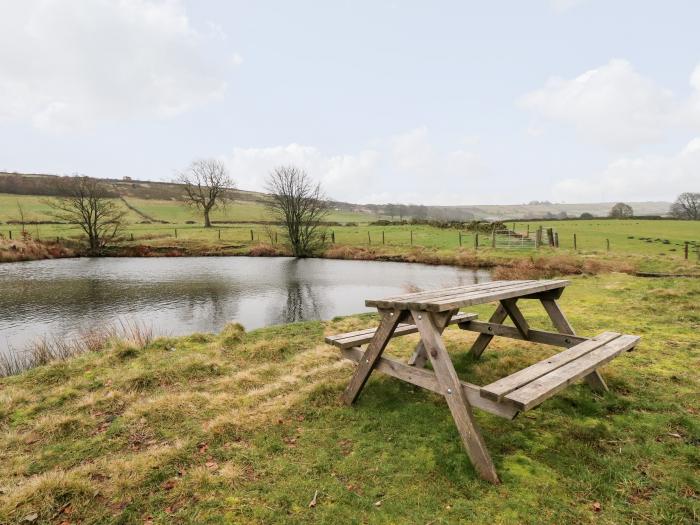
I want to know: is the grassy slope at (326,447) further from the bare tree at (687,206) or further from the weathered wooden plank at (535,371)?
the bare tree at (687,206)

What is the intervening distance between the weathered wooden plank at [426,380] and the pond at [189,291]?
9.83m

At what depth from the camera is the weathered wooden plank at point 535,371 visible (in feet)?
11.8

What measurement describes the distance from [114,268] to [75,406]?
2939cm

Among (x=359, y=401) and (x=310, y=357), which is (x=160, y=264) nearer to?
(x=310, y=357)

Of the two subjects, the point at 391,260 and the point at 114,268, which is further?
the point at 391,260

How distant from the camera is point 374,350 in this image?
16.2ft

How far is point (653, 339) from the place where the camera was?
7.95 m

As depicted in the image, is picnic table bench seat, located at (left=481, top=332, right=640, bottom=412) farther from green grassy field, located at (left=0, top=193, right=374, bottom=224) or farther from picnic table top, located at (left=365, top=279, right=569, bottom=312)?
green grassy field, located at (left=0, top=193, right=374, bottom=224)

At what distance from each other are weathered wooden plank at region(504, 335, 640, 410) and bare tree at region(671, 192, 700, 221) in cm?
9401

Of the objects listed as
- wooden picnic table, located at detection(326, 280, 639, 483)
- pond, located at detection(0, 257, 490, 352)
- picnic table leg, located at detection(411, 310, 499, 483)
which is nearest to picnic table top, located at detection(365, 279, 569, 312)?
wooden picnic table, located at detection(326, 280, 639, 483)

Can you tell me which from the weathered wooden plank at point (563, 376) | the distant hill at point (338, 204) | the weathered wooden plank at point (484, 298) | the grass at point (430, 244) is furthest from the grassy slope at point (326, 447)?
the distant hill at point (338, 204)

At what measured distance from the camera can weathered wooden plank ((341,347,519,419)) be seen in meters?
3.61

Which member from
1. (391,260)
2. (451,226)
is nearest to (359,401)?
(391,260)

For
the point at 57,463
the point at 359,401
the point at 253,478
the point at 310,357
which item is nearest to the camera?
the point at 253,478
